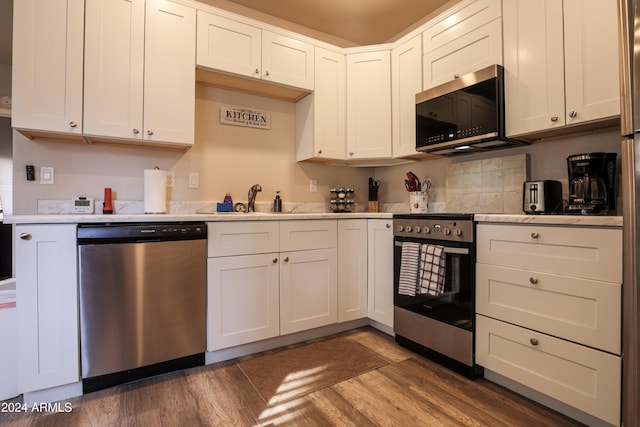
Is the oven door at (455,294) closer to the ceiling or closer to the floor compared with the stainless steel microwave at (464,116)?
closer to the floor

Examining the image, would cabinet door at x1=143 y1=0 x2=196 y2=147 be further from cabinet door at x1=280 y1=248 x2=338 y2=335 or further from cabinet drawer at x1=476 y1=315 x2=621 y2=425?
cabinet drawer at x1=476 y1=315 x2=621 y2=425

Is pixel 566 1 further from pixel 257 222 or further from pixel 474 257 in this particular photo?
pixel 257 222

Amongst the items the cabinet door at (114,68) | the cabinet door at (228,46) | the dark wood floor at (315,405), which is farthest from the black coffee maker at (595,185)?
the cabinet door at (114,68)

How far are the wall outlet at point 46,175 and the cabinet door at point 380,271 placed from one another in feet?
7.36

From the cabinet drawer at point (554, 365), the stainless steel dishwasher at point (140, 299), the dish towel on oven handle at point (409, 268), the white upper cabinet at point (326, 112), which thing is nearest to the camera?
the cabinet drawer at point (554, 365)

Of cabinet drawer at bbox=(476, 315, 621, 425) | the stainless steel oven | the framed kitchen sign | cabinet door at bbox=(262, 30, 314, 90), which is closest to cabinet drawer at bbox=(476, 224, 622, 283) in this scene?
the stainless steel oven

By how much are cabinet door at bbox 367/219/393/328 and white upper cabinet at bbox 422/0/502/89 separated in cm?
118

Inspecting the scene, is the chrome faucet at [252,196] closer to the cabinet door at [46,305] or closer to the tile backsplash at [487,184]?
the cabinet door at [46,305]

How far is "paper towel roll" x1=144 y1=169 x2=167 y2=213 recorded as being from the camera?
7.28 ft

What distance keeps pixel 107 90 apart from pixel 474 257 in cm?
243

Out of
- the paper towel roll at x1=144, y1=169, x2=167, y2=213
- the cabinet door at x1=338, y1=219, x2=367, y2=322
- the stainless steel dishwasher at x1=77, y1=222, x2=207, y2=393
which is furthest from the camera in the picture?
the cabinet door at x1=338, y1=219, x2=367, y2=322

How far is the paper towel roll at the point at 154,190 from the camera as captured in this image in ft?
7.28

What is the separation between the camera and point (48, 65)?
1809 millimetres

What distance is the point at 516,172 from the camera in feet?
7.02
